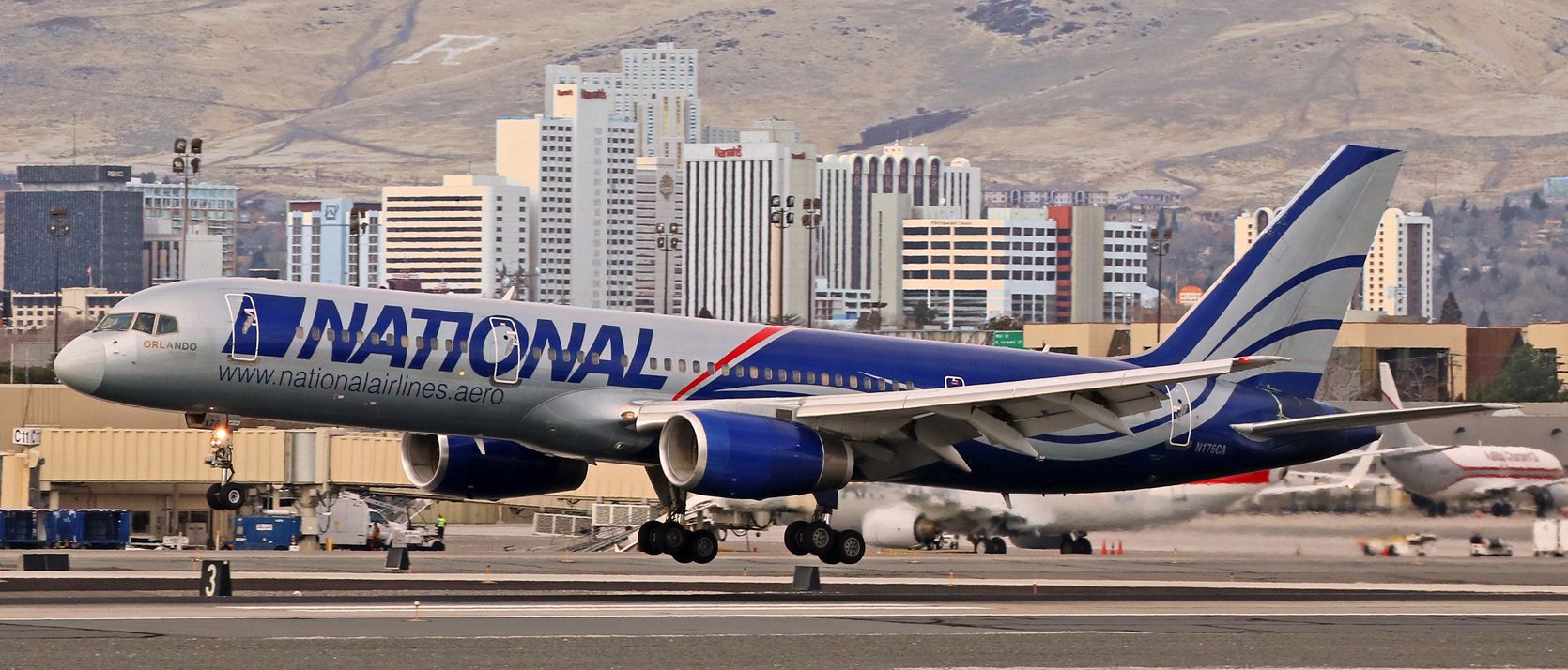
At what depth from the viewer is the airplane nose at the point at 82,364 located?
4356cm

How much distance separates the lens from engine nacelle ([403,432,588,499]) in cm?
5100

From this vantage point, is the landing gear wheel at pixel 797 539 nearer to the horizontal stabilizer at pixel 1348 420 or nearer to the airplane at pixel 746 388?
the airplane at pixel 746 388

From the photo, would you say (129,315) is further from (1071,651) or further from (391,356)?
(1071,651)

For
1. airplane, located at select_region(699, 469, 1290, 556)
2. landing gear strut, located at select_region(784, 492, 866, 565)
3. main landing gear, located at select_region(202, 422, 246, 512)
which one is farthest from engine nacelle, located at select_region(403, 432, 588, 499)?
airplane, located at select_region(699, 469, 1290, 556)

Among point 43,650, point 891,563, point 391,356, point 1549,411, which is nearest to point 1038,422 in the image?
point 391,356

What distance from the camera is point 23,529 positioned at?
79.6 m

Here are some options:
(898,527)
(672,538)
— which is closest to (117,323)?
(672,538)

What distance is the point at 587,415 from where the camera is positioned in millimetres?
46906

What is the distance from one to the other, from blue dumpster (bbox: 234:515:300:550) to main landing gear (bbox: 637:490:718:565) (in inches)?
1412

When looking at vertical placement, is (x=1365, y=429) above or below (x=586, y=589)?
above

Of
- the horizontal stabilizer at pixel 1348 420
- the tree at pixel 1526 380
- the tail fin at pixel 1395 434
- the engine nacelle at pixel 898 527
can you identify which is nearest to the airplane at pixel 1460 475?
the tail fin at pixel 1395 434

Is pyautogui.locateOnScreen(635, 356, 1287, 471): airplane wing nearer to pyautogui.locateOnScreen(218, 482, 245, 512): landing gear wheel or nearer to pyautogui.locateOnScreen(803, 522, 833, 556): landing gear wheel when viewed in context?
pyautogui.locateOnScreen(803, 522, 833, 556): landing gear wheel

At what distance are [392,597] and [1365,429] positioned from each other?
22907 millimetres

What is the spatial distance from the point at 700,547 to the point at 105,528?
4059 centimetres
